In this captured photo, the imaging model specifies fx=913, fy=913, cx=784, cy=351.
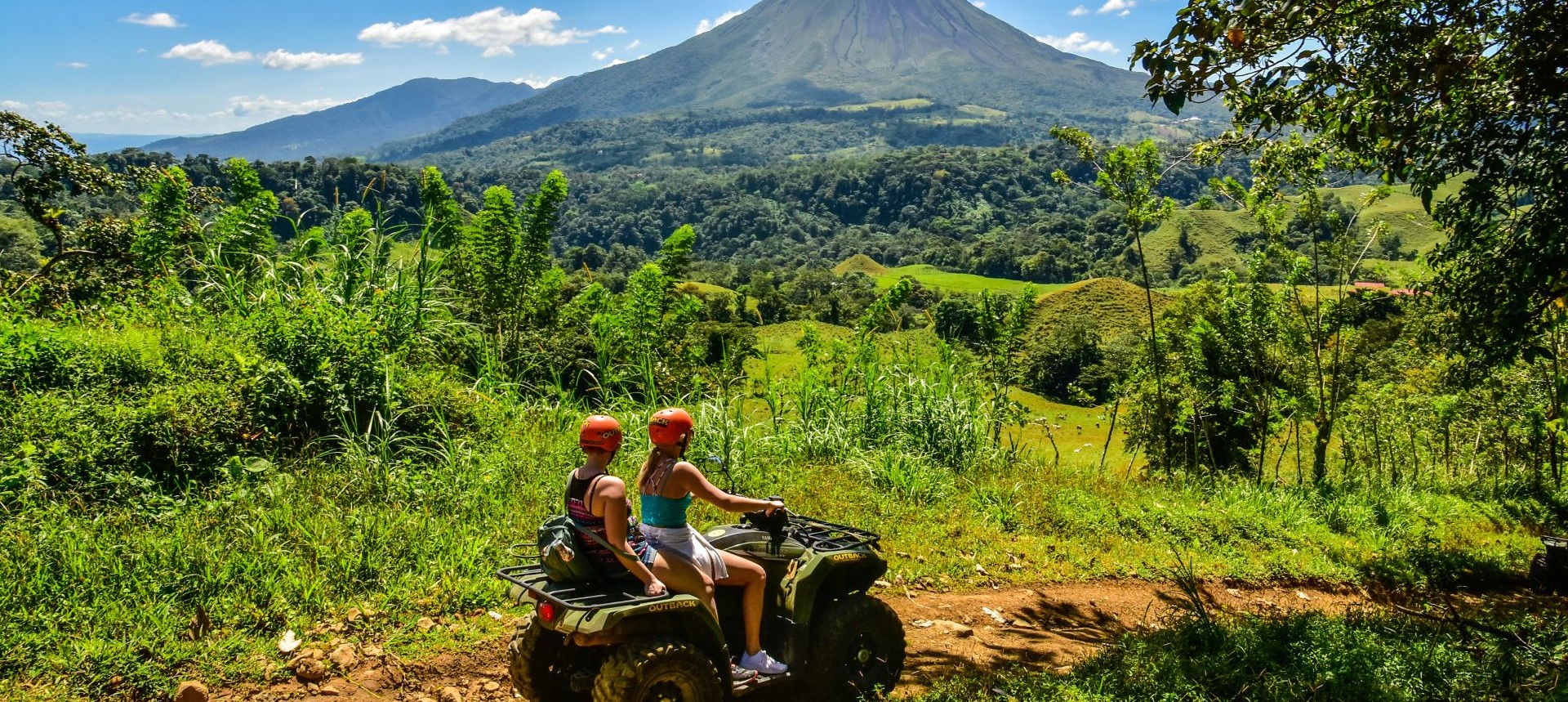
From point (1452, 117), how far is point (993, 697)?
569 cm

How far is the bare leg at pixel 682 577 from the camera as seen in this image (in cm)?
410

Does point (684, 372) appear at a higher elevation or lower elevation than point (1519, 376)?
higher

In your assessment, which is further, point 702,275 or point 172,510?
point 702,275

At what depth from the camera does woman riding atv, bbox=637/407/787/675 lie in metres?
4.14

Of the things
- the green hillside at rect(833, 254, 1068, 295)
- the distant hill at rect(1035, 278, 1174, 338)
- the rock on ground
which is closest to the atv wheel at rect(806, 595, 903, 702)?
the rock on ground

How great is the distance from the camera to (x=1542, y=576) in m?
8.38

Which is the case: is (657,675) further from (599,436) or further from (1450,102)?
(1450,102)

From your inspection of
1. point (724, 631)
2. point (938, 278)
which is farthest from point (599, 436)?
point (938, 278)

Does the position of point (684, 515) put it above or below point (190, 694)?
above

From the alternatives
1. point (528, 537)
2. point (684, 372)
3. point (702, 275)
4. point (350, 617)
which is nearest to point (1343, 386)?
point (684, 372)

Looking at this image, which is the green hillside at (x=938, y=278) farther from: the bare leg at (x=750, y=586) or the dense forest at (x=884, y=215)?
the bare leg at (x=750, y=586)

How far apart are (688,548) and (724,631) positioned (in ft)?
1.82

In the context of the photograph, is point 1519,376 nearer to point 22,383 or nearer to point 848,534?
point 848,534

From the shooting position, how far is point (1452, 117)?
6801 mm
